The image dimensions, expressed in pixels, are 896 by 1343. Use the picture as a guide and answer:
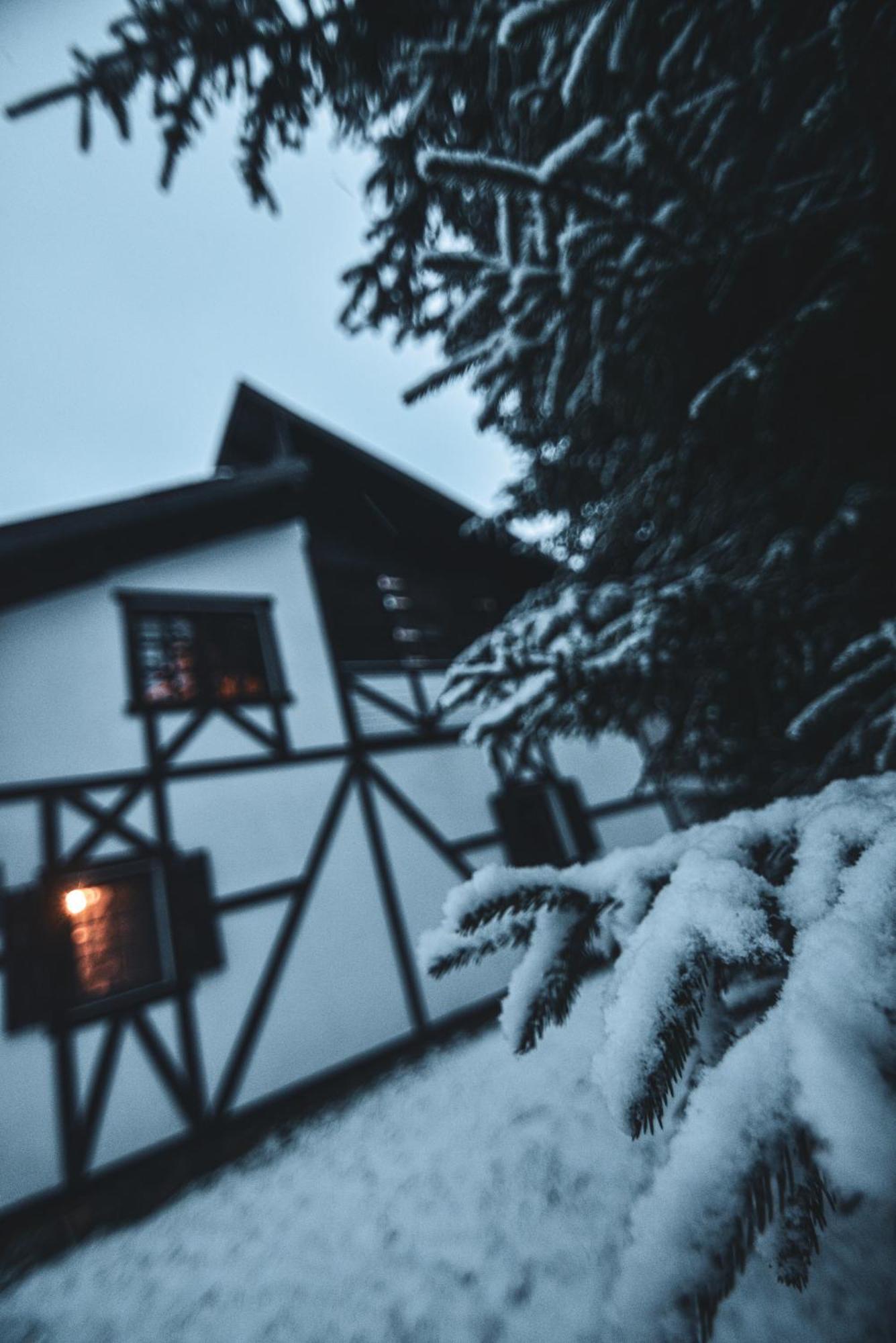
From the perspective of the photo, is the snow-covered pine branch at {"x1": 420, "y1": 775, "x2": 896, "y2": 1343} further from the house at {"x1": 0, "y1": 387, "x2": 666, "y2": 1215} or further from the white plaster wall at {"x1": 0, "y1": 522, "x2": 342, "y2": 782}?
the white plaster wall at {"x1": 0, "y1": 522, "x2": 342, "y2": 782}

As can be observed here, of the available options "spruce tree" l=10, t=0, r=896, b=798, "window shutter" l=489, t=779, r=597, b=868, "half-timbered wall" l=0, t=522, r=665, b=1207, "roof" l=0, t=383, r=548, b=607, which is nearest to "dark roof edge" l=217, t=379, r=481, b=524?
"roof" l=0, t=383, r=548, b=607

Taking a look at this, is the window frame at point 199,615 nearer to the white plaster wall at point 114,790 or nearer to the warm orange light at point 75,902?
the white plaster wall at point 114,790

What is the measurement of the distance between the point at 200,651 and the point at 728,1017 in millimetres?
6059

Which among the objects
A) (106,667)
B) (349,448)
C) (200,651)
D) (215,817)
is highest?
(349,448)

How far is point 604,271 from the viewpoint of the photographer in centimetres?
202

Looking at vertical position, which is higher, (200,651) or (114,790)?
(200,651)

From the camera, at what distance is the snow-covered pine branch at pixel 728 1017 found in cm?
53

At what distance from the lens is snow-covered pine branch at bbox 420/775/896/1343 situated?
53cm

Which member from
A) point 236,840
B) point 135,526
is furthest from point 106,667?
point 236,840

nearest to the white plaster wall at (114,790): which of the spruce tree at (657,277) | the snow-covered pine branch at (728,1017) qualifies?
the spruce tree at (657,277)

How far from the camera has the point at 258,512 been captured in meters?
7.04

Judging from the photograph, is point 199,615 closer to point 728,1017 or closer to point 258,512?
point 258,512

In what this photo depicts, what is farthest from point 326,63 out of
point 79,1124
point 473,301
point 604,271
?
point 79,1124

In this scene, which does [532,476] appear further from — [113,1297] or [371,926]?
[113,1297]
